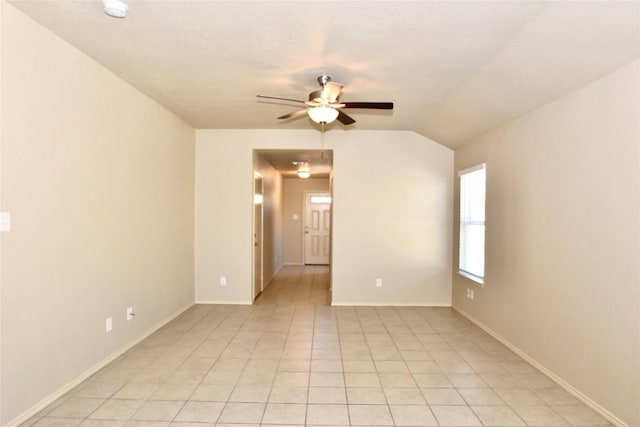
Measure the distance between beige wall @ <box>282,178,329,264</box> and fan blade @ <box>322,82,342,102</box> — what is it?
687cm

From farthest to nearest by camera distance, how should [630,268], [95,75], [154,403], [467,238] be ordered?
[467,238], [95,75], [154,403], [630,268]

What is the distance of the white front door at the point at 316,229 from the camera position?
9727 millimetres

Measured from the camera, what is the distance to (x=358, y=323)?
444cm

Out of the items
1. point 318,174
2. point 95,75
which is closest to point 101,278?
point 95,75

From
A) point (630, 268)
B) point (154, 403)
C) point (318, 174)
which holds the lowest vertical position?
point (154, 403)

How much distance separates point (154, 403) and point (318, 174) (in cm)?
700

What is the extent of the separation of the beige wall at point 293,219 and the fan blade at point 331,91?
6.87 meters

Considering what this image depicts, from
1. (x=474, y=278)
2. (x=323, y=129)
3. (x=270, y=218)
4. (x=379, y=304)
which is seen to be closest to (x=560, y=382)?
(x=474, y=278)

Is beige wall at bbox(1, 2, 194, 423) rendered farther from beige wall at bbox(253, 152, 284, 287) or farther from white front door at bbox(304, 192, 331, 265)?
white front door at bbox(304, 192, 331, 265)

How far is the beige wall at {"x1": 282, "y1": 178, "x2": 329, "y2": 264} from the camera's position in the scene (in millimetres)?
9773

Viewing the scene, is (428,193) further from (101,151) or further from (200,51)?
(101,151)

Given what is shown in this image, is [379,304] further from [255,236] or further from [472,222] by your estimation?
[255,236]

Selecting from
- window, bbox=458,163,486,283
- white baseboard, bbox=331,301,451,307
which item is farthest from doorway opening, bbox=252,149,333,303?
window, bbox=458,163,486,283

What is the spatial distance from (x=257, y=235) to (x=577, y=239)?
14.3ft
